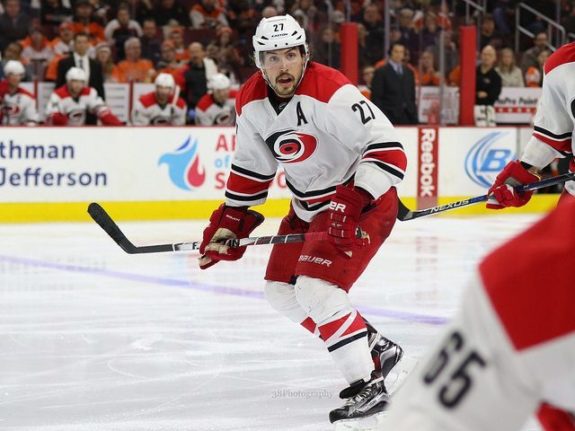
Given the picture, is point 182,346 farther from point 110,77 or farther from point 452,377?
point 110,77

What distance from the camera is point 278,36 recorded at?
312 cm

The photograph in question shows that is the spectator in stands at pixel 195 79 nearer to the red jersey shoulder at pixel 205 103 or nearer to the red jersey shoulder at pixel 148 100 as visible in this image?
the red jersey shoulder at pixel 205 103

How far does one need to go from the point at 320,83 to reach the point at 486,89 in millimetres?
7246

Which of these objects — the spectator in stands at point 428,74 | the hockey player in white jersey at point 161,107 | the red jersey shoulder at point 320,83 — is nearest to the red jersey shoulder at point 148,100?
the hockey player in white jersey at point 161,107

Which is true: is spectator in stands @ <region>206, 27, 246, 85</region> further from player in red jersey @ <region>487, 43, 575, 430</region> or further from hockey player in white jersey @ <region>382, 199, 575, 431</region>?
hockey player in white jersey @ <region>382, 199, 575, 431</region>

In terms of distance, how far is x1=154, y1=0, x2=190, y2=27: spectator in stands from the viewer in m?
10.4

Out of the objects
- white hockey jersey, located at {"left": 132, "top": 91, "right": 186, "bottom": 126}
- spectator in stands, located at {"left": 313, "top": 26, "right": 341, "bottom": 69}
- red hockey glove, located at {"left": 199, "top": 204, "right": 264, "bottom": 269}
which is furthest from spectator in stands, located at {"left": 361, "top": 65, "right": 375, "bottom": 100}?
red hockey glove, located at {"left": 199, "top": 204, "right": 264, "bottom": 269}

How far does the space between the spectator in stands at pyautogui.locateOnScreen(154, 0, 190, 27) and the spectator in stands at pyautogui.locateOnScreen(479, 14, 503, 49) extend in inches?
112

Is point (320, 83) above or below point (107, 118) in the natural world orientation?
above

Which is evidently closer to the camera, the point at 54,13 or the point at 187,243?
the point at 187,243

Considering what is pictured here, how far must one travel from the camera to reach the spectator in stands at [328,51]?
9.73 m

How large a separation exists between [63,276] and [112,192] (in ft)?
9.48

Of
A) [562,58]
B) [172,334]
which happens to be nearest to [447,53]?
[172,334]

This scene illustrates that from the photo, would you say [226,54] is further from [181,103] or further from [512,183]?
[512,183]
